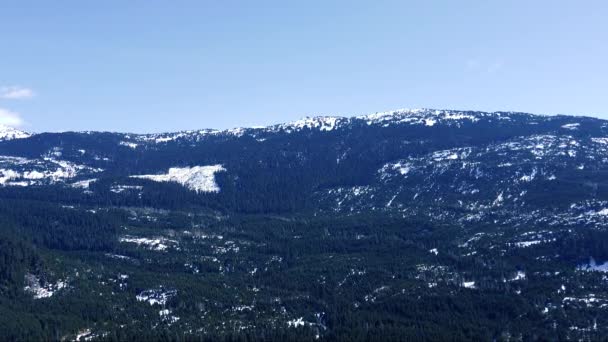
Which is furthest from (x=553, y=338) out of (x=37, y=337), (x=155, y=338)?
(x=37, y=337)

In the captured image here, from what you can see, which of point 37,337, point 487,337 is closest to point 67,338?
point 37,337

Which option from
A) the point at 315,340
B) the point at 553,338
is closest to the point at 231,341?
the point at 315,340

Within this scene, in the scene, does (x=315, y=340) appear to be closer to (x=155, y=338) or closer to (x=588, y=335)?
(x=155, y=338)

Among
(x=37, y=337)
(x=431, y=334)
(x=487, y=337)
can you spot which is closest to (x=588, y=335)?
(x=487, y=337)

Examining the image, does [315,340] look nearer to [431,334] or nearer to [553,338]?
[431,334]

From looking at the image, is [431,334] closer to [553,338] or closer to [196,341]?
[553,338]

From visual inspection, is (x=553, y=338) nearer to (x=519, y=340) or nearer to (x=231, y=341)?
(x=519, y=340)

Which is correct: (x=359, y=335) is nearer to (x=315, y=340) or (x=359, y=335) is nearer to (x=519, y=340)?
(x=315, y=340)
